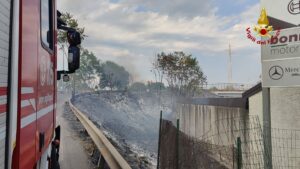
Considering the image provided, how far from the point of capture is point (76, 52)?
5.62 meters

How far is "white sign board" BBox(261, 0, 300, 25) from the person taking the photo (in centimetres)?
768

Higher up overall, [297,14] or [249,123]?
[297,14]

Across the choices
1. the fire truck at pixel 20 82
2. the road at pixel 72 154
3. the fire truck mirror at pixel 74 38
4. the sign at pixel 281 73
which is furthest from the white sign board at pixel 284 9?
the fire truck at pixel 20 82

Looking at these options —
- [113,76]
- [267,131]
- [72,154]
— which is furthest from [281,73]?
[113,76]

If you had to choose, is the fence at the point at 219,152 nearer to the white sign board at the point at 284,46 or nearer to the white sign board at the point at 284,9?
the white sign board at the point at 284,46

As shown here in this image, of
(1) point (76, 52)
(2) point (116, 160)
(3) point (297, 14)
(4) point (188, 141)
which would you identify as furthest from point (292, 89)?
(1) point (76, 52)

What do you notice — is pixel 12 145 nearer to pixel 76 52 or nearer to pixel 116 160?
pixel 76 52

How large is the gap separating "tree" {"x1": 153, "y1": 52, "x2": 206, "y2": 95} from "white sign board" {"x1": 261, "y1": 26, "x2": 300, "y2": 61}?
48375mm

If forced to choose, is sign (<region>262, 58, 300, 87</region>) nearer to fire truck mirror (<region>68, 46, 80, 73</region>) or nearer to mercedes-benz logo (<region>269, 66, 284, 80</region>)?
mercedes-benz logo (<region>269, 66, 284, 80</region>)

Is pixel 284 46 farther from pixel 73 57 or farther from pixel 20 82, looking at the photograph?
pixel 20 82

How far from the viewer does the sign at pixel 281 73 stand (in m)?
7.43

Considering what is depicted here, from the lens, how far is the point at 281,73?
758cm

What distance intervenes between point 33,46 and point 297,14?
20.0 feet

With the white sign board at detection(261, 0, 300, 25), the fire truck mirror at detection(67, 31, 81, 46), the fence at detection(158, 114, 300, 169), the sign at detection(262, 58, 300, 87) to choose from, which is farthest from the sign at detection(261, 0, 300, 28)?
the fire truck mirror at detection(67, 31, 81, 46)
